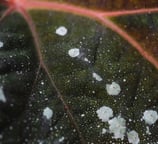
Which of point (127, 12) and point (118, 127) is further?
point (127, 12)

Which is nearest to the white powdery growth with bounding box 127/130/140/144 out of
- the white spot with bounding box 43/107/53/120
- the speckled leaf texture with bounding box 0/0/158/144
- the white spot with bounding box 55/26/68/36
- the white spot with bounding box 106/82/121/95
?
the speckled leaf texture with bounding box 0/0/158/144

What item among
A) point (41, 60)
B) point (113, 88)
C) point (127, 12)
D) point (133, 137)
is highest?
point (127, 12)

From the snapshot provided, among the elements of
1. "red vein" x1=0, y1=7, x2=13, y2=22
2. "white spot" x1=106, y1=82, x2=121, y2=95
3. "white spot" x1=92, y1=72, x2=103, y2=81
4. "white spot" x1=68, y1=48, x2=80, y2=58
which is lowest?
"white spot" x1=106, y1=82, x2=121, y2=95

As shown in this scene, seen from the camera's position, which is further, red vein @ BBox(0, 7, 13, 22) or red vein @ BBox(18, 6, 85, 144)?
red vein @ BBox(0, 7, 13, 22)

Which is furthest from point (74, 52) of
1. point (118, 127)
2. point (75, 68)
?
point (118, 127)

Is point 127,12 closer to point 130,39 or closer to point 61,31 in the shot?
point 130,39

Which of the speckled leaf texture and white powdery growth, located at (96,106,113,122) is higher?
the speckled leaf texture

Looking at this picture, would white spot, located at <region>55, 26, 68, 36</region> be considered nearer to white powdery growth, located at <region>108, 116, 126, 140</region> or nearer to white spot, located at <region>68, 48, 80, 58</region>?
white spot, located at <region>68, 48, 80, 58</region>

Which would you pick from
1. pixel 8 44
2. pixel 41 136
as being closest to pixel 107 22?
pixel 8 44

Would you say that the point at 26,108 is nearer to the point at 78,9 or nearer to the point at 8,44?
the point at 8,44
